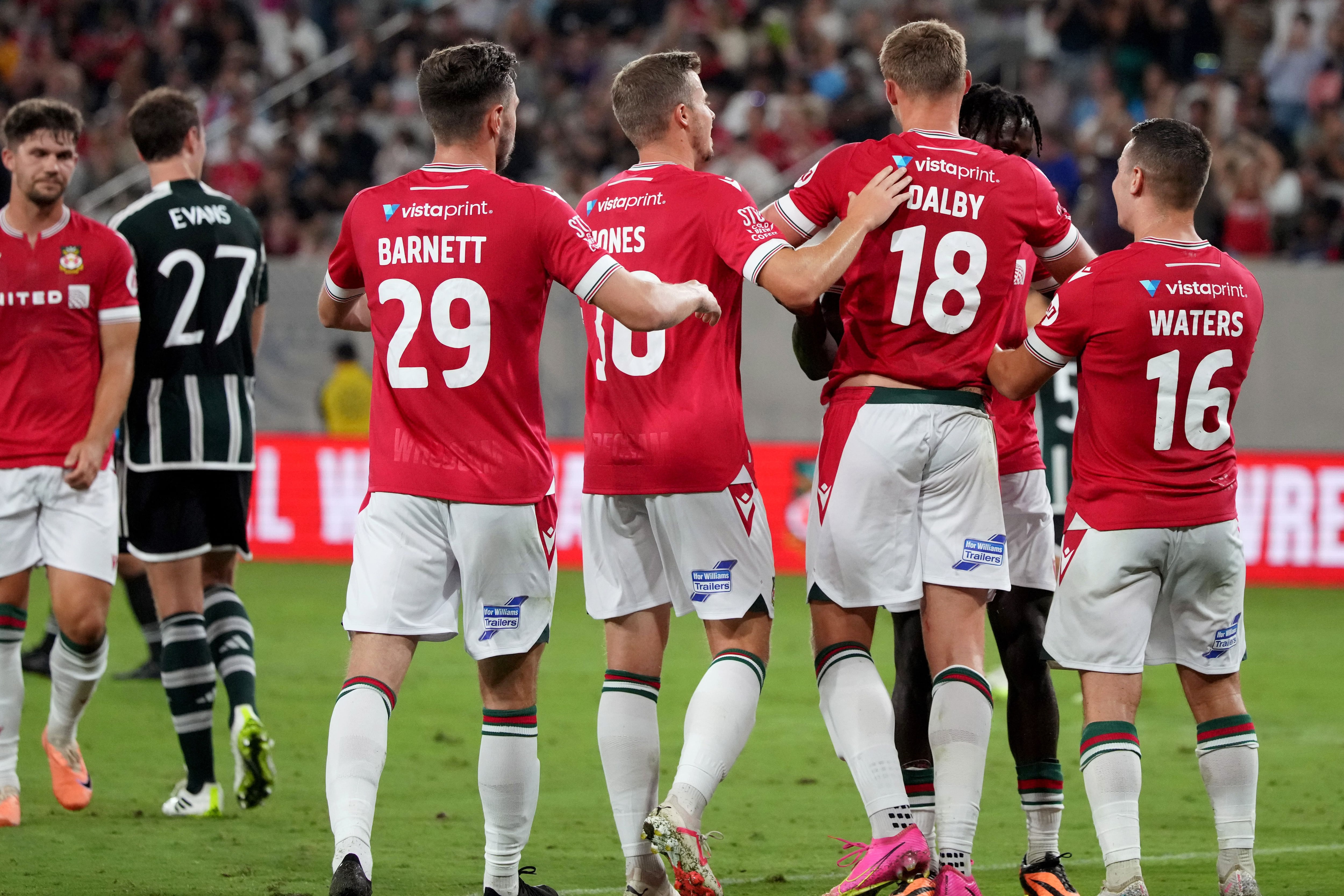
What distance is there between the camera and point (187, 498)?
6336 millimetres

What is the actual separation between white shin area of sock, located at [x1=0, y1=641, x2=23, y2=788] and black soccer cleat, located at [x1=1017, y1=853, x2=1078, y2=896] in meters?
3.74

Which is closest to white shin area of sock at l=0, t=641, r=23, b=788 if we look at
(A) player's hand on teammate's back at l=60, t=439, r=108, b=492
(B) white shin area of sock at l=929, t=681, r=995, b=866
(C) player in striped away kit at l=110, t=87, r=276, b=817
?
(C) player in striped away kit at l=110, t=87, r=276, b=817

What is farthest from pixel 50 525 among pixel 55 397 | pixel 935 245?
pixel 935 245

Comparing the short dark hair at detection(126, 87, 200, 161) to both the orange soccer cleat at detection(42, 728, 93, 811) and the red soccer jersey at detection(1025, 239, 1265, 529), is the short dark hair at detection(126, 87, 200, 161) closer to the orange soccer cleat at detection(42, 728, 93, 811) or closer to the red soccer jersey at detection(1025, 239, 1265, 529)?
the orange soccer cleat at detection(42, 728, 93, 811)

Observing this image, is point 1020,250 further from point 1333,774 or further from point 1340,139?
point 1340,139

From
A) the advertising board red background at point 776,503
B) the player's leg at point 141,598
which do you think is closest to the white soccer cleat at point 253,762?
the player's leg at point 141,598

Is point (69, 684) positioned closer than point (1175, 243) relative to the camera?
No

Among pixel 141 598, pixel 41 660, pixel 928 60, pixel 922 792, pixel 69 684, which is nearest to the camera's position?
pixel 928 60

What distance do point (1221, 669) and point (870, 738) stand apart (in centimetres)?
109

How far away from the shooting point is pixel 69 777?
619cm

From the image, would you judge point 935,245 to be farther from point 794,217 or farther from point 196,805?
point 196,805

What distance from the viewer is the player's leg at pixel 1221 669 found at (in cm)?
466

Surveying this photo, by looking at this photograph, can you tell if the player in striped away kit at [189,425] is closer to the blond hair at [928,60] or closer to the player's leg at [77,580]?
the player's leg at [77,580]

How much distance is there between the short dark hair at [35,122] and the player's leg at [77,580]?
4.15 ft
